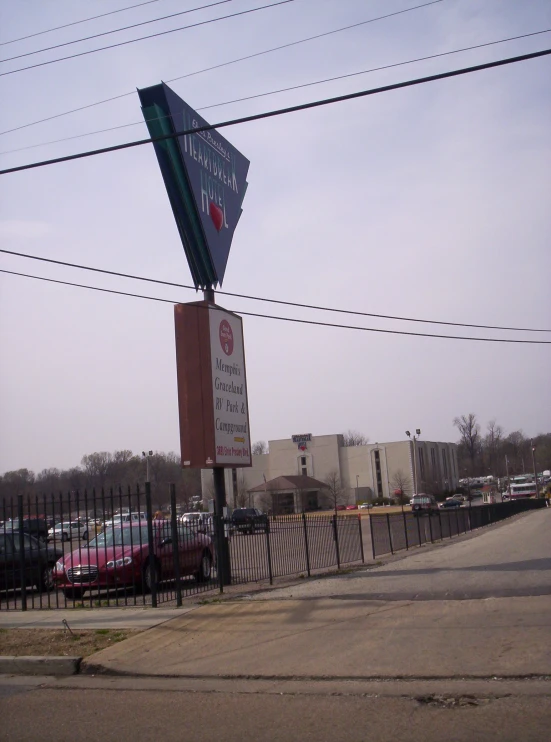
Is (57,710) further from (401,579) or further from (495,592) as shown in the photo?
(401,579)

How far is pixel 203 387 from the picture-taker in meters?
17.3

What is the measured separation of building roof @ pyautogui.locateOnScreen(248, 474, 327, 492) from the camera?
84181 mm

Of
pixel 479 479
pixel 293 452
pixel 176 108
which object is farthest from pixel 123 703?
pixel 479 479

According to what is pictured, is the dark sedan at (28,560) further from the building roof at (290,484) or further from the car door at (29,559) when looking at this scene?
Answer: the building roof at (290,484)

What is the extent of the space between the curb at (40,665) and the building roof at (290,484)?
73.3 meters

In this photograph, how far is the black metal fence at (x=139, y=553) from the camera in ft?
43.9

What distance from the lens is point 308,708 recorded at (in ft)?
22.7

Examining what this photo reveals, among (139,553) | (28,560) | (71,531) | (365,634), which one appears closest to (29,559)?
(28,560)

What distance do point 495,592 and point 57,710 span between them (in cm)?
682

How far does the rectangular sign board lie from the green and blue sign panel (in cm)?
140

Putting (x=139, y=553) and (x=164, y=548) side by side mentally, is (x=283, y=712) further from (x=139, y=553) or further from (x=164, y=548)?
(x=164, y=548)

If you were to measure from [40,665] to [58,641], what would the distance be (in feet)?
3.85

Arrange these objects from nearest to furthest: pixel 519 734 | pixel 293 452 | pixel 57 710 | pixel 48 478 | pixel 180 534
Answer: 1. pixel 519 734
2. pixel 57 710
3. pixel 180 534
4. pixel 48 478
5. pixel 293 452

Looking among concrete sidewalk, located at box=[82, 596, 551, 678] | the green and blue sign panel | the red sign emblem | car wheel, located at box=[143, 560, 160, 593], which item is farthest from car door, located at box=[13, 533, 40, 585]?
the green and blue sign panel
